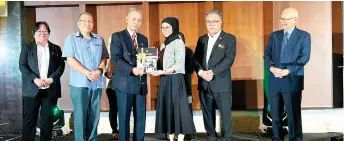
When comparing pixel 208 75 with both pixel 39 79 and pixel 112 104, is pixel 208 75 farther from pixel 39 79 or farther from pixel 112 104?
pixel 39 79

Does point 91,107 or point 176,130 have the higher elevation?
point 91,107

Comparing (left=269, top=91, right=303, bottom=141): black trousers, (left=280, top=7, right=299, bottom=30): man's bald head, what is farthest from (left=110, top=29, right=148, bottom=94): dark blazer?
(left=280, top=7, right=299, bottom=30): man's bald head

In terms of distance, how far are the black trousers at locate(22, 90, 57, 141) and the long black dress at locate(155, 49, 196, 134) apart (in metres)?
1.23

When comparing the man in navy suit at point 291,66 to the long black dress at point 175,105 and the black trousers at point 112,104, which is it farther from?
the black trousers at point 112,104

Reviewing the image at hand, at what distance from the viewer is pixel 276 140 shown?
14.9 feet

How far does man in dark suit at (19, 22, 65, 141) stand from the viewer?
4348mm

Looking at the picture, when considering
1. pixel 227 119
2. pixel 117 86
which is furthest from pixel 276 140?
pixel 117 86

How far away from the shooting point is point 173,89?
446cm

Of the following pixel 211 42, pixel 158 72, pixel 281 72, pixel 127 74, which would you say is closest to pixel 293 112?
pixel 281 72

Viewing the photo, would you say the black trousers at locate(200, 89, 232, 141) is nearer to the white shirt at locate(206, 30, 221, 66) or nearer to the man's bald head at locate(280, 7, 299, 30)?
the white shirt at locate(206, 30, 221, 66)

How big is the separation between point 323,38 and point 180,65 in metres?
2.74

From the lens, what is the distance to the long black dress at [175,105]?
176 inches

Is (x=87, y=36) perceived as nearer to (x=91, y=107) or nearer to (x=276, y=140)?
(x=91, y=107)

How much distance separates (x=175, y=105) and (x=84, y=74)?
108 cm
